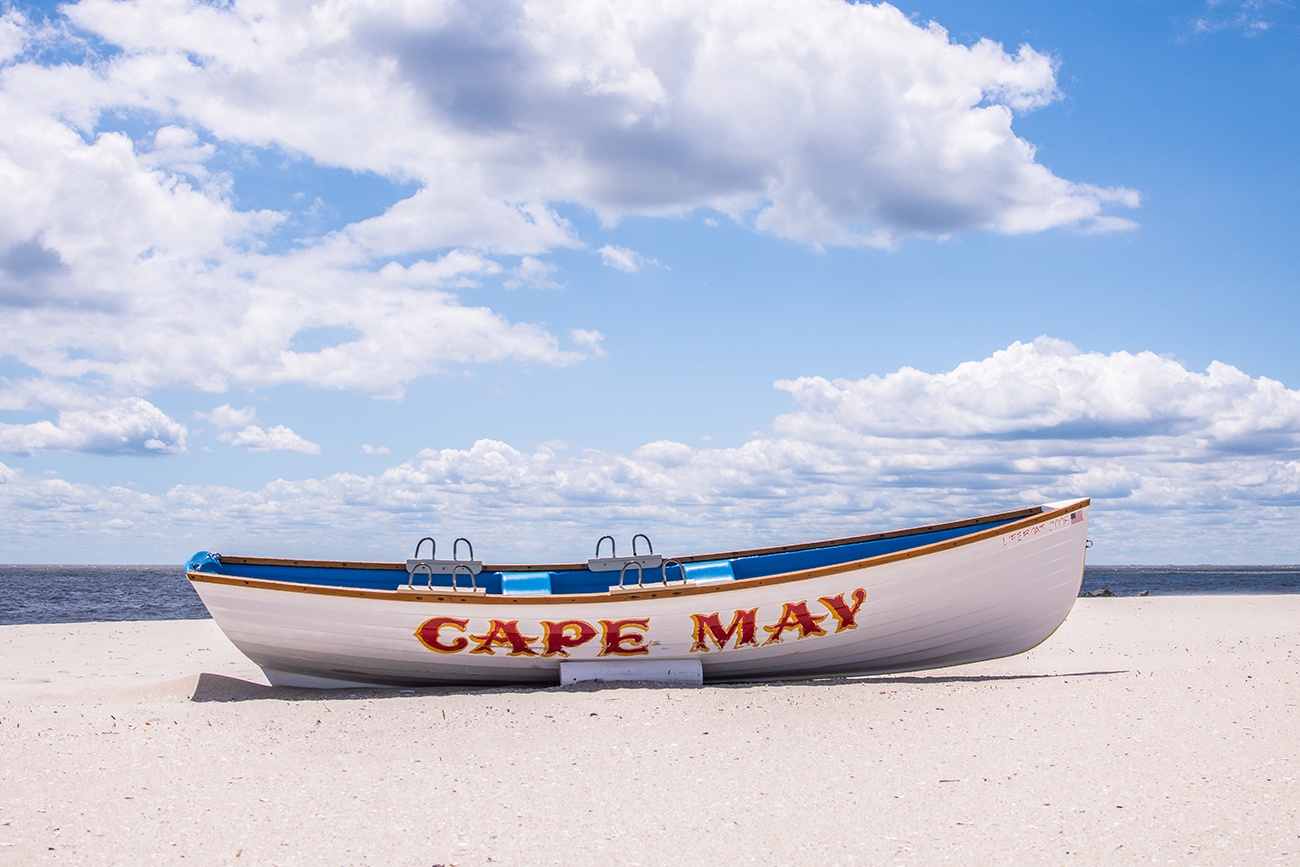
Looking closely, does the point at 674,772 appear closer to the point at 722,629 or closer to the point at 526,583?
the point at 722,629

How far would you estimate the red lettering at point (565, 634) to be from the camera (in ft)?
31.0

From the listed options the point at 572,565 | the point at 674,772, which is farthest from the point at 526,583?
the point at 674,772

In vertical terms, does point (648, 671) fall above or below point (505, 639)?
below

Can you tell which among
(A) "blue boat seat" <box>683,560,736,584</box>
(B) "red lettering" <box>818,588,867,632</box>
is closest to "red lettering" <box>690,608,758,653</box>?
(B) "red lettering" <box>818,588,867,632</box>

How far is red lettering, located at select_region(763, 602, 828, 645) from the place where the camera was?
31.1ft

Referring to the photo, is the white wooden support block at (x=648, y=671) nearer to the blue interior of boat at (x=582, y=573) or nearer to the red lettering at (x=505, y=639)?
the red lettering at (x=505, y=639)

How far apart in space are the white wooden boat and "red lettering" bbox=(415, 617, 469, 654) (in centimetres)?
1

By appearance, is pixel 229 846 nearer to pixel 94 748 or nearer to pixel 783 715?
pixel 94 748

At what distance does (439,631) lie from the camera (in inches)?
377

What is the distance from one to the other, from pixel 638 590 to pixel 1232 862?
5654 mm

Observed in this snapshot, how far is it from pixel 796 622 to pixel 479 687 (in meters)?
3.39

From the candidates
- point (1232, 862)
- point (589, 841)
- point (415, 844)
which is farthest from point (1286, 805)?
point (415, 844)

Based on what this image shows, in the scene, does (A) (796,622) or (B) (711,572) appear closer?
(A) (796,622)

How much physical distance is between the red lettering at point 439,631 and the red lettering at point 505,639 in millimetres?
165
